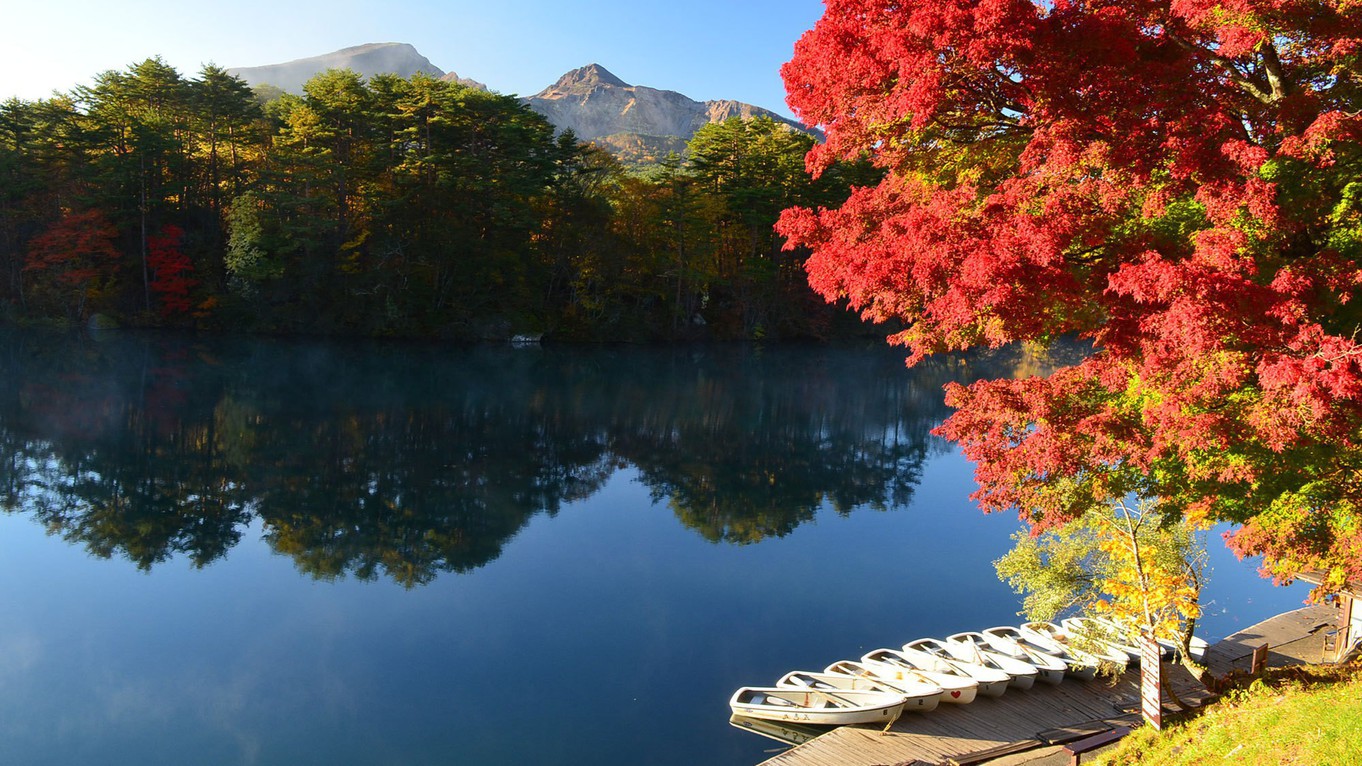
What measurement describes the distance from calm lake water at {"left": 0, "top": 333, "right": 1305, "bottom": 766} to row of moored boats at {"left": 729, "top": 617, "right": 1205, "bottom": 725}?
2.50 feet

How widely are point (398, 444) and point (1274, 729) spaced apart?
22321 millimetres

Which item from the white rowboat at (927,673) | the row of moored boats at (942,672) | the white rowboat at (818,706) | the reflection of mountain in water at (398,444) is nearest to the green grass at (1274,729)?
the white rowboat at (927,673)

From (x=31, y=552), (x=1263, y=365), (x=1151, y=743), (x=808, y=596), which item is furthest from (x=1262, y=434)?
(x=31, y=552)

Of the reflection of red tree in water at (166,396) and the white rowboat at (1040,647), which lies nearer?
the white rowboat at (1040,647)

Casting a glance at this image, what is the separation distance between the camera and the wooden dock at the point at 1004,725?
954cm

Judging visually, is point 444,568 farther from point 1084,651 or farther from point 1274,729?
point 1274,729

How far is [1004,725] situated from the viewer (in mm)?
10312

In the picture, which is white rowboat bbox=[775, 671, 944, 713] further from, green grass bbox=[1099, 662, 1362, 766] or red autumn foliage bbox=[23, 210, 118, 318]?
red autumn foliage bbox=[23, 210, 118, 318]

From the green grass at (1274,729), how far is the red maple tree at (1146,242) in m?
1.05

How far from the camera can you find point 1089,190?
6941mm

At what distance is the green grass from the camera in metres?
6.16

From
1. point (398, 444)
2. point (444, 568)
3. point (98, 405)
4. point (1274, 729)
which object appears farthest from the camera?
point (98, 405)

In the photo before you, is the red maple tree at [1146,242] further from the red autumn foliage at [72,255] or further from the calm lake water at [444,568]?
the red autumn foliage at [72,255]

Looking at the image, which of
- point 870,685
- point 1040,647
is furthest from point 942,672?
point 1040,647
